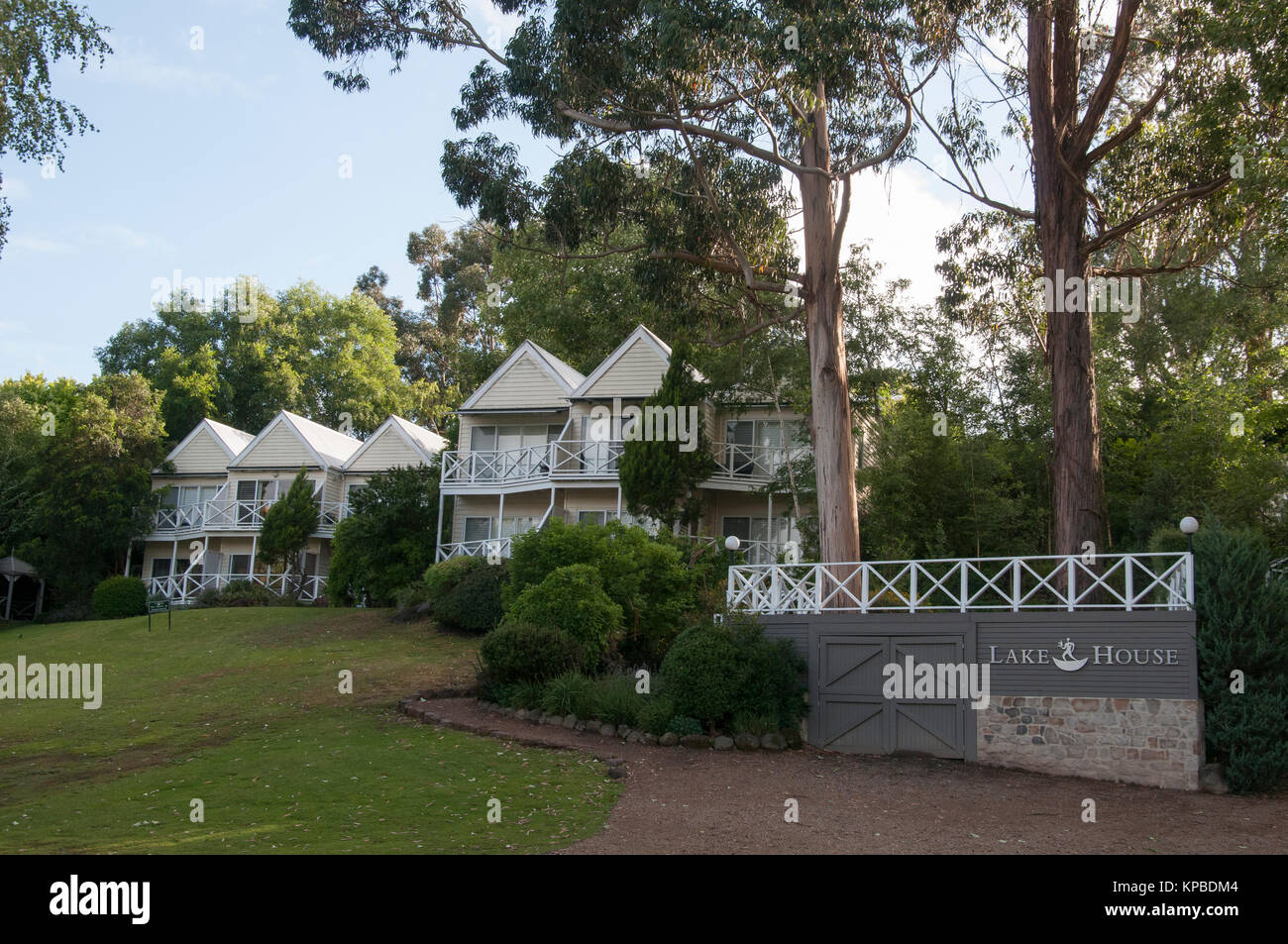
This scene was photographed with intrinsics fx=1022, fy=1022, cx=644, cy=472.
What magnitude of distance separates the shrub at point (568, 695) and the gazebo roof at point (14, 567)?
27295mm

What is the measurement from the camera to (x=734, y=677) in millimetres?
15461

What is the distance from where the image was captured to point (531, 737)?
49.7ft

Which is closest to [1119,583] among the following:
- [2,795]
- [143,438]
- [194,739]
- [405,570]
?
[194,739]

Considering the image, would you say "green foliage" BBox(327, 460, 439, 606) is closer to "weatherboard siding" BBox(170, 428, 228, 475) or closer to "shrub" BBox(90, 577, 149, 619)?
"shrub" BBox(90, 577, 149, 619)

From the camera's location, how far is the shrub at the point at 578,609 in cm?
1791

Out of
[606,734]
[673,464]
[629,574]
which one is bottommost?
[606,734]

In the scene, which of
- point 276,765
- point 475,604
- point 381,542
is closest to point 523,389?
point 381,542

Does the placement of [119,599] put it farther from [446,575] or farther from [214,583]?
[446,575]

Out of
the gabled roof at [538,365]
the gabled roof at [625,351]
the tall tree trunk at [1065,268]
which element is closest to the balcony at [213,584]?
the gabled roof at [538,365]

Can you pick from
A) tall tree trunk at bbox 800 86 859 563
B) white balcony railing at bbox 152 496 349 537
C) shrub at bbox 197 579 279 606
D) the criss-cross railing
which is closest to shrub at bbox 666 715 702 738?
the criss-cross railing

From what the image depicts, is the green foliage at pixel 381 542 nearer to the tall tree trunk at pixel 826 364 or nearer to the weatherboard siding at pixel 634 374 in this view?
the weatherboard siding at pixel 634 374

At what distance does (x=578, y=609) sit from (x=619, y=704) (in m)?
2.41

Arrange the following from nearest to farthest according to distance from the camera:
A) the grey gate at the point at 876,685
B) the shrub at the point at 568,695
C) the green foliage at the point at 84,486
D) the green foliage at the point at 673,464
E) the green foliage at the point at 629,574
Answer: the grey gate at the point at 876,685
the shrub at the point at 568,695
the green foliage at the point at 629,574
the green foliage at the point at 673,464
the green foliage at the point at 84,486
